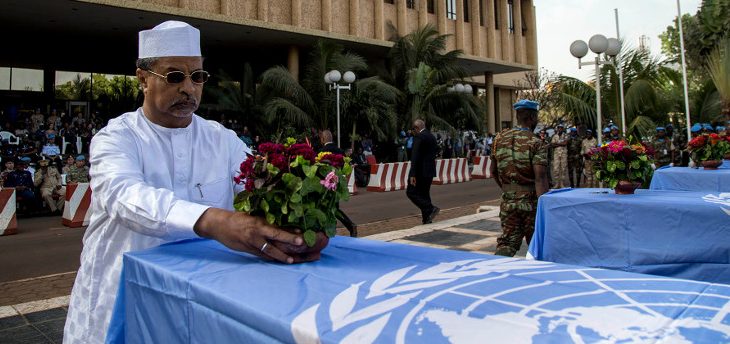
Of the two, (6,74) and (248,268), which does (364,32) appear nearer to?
(6,74)

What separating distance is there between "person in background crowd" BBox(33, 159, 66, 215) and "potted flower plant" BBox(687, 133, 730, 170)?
12239 mm

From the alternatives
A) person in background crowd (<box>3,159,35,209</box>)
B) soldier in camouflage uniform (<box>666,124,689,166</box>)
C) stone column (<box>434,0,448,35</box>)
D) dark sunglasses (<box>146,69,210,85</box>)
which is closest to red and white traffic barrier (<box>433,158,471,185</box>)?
soldier in camouflage uniform (<box>666,124,689,166</box>)

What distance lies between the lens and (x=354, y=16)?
2289 centimetres

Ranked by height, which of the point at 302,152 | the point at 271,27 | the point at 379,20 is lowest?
the point at 302,152

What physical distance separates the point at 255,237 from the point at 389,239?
644 centimetres

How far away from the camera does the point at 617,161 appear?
5.38 meters

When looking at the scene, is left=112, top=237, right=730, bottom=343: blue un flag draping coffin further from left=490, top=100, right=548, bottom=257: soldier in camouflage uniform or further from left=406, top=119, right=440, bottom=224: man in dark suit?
left=406, top=119, right=440, bottom=224: man in dark suit

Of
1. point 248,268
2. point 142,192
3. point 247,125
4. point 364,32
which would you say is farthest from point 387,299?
point 364,32

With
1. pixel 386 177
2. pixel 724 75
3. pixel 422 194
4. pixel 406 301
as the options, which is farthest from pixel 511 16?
pixel 406 301

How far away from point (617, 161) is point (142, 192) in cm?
474

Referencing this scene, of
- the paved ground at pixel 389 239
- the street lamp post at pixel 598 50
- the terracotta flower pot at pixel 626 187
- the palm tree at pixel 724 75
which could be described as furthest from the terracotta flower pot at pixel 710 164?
the palm tree at pixel 724 75

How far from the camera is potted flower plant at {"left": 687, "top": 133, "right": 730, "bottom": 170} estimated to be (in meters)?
7.59

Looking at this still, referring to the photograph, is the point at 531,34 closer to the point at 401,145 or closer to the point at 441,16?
the point at 441,16

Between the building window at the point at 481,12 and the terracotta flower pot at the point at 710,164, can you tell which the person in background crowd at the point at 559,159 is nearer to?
the terracotta flower pot at the point at 710,164
